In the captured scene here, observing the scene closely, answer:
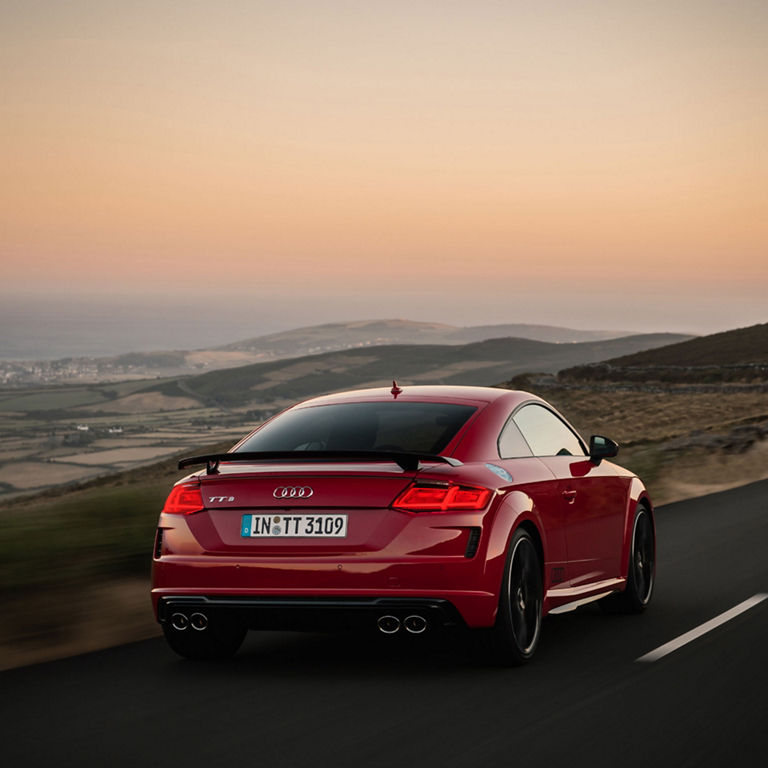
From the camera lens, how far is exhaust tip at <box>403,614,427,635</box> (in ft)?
21.0

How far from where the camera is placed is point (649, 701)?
19.4 ft

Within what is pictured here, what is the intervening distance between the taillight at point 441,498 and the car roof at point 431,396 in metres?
1.05

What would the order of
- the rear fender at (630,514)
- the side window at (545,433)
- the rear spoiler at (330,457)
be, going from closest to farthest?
the rear spoiler at (330,457)
the side window at (545,433)
the rear fender at (630,514)

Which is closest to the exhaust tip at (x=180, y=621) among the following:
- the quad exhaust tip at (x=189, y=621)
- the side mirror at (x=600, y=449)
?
the quad exhaust tip at (x=189, y=621)

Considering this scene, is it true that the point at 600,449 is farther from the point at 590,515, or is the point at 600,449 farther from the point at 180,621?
the point at 180,621

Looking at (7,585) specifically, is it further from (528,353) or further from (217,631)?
(528,353)

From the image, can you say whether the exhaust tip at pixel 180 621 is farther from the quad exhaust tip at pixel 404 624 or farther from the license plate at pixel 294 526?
the quad exhaust tip at pixel 404 624

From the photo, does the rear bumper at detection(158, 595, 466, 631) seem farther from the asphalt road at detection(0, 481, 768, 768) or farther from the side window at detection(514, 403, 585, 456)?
the side window at detection(514, 403, 585, 456)

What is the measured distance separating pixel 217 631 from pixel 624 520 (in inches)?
119

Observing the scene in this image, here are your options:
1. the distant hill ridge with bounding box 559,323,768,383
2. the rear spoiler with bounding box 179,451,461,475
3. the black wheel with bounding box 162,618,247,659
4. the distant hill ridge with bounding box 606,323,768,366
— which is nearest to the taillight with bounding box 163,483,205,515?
the rear spoiler with bounding box 179,451,461,475

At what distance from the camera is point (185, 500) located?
6.70 meters

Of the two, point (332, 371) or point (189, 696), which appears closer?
point (189, 696)

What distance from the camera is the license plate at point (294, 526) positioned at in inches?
250

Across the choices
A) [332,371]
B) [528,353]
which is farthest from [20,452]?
[528,353]
